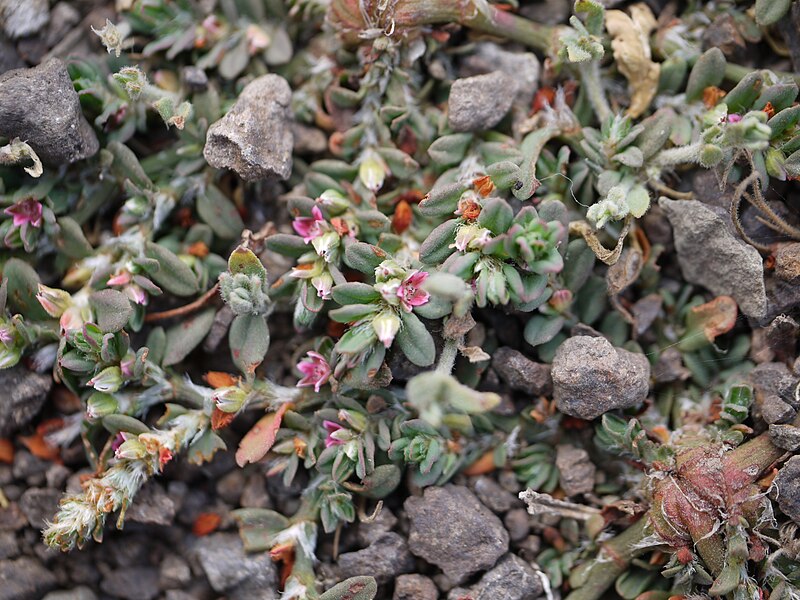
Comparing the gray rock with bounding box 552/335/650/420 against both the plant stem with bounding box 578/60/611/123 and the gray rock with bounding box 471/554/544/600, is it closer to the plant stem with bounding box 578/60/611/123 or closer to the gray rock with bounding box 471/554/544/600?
the gray rock with bounding box 471/554/544/600

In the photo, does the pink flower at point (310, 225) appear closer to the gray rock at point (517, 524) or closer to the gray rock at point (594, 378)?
the gray rock at point (594, 378)

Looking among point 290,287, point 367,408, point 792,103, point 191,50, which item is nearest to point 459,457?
point 367,408

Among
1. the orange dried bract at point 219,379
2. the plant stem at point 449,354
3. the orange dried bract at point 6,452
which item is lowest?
the orange dried bract at point 6,452

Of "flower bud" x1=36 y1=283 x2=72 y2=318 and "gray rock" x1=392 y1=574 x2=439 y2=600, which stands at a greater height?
"flower bud" x1=36 y1=283 x2=72 y2=318

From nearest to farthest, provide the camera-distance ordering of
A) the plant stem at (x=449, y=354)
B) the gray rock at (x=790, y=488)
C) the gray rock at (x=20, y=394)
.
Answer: the gray rock at (x=790, y=488) → the plant stem at (x=449, y=354) → the gray rock at (x=20, y=394)

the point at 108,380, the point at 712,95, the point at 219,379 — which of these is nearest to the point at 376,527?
the point at 219,379

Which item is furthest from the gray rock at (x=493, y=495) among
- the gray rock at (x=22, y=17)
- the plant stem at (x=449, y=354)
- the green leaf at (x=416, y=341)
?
the gray rock at (x=22, y=17)

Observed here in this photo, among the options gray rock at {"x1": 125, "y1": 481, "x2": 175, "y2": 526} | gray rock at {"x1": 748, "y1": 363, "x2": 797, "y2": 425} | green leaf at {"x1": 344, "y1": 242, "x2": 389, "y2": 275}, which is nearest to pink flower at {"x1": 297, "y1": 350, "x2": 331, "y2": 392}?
green leaf at {"x1": 344, "y1": 242, "x2": 389, "y2": 275}
